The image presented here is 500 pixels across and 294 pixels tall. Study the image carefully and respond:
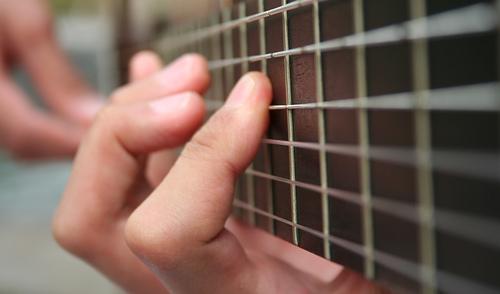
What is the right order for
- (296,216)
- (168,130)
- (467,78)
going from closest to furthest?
1. (467,78)
2. (296,216)
3. (168,130)

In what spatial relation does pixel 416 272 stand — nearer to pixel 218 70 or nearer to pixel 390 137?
pixel 390 137

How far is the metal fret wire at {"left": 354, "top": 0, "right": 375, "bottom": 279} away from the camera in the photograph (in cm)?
32

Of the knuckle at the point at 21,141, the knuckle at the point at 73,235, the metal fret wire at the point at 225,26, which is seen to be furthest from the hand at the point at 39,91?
the knuckle at the point at 73,235

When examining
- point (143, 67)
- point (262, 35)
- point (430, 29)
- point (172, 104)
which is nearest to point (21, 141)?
point (143, 67)

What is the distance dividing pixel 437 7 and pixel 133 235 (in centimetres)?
31

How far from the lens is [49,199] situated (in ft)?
4.99

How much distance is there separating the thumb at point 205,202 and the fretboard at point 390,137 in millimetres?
18

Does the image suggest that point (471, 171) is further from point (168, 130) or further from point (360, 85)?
point (168, 130)

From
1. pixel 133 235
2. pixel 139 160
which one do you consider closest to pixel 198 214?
pixel 133 235

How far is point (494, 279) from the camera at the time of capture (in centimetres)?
26

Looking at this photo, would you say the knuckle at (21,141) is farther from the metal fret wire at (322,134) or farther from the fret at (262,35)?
the metal fret wire at (322,134)

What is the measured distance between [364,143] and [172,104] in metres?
0.27

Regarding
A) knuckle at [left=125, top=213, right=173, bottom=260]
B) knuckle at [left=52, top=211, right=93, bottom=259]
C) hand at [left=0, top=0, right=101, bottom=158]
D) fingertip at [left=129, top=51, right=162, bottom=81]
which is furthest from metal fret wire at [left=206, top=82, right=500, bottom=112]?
hand at [left=0, top=0, right=101, bottom=158]

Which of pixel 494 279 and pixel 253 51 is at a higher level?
pixel 253 51
